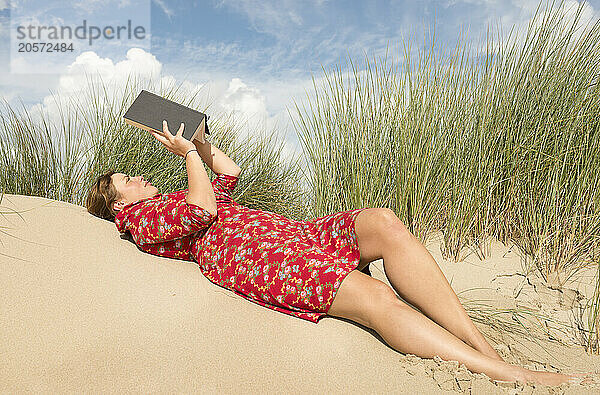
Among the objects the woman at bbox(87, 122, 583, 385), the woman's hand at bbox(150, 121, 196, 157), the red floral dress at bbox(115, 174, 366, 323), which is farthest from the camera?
the woman's hand at bbox(150, 121, 196, 157)

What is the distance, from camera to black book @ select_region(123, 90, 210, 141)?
2.28 metres

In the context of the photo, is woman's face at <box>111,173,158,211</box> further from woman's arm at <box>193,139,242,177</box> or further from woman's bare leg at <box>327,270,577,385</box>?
woman's bare leg at <box>327,270,577,385</box>

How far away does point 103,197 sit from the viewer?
254cm

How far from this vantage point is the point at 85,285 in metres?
1.95

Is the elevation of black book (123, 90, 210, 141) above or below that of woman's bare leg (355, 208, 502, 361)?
above

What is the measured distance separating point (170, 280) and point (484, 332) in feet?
4.53

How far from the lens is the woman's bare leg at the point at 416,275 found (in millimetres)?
1725

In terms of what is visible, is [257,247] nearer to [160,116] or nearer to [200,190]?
[200,190]

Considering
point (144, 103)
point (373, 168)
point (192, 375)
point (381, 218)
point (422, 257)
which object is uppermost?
point (144, 103)

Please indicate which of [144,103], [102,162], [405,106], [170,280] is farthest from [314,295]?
[102,162]

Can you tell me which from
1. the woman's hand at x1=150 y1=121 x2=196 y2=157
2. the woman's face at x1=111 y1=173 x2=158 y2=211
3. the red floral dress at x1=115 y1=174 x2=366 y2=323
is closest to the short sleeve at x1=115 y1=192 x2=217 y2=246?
the red floral dress at x1=115 y1=174 x2=366 y2=323

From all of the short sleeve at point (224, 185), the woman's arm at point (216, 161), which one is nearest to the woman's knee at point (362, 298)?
the short sleeve at point (224, 185)

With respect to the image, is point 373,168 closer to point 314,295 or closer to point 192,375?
point 314,295

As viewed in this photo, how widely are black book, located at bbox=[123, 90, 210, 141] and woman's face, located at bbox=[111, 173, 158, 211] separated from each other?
0.30 metres
